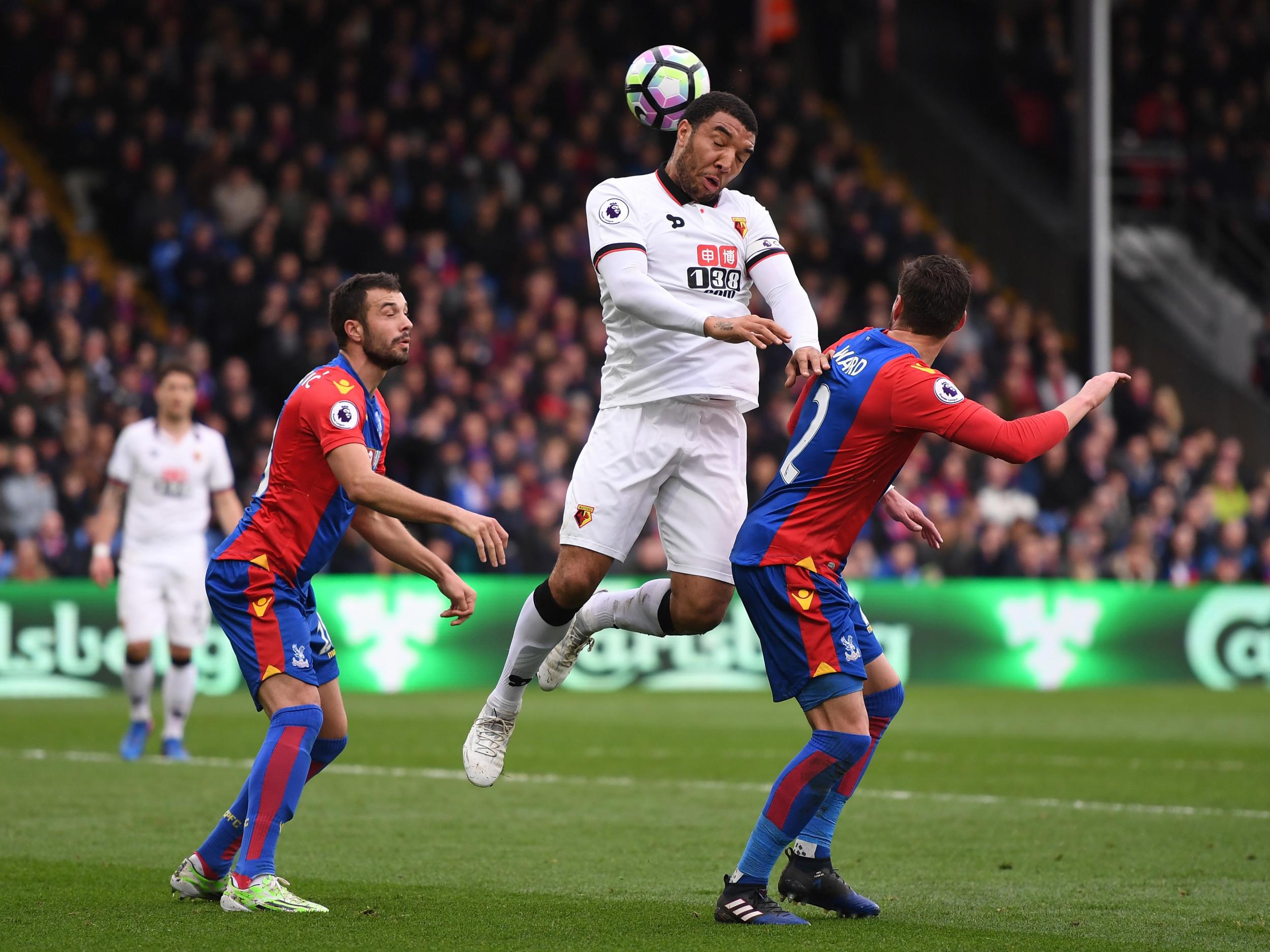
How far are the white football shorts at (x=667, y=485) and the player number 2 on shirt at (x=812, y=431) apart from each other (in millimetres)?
701

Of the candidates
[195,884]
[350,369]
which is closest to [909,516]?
[350,369]

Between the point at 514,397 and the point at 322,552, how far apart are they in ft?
42.4

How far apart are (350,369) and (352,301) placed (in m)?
0.26

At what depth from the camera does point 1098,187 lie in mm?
21375

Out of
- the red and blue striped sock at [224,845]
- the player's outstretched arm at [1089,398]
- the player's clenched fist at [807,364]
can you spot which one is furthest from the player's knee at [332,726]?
the player's outstretched arm at [1089,398]

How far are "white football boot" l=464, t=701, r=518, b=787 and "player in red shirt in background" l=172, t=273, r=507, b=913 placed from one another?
59 centimetres

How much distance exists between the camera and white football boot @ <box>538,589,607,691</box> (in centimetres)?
727

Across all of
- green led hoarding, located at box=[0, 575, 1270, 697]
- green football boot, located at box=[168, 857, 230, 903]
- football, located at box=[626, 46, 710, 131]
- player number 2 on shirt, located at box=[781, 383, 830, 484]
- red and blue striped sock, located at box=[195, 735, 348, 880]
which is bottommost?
green led hoarding, located at box=[0, 575, 1270, 697]

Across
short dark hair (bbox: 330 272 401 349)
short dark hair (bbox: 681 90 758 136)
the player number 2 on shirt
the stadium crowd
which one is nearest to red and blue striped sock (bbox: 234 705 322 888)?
short dark hair (bbox: 330 272 401 349)

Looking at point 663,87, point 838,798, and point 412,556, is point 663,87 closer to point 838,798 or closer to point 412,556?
point 412,556

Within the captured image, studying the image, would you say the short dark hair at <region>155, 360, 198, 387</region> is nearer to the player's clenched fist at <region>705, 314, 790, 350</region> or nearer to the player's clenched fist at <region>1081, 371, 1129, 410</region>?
the player's clenched fist at <region>705, 314, 790, 350</region>

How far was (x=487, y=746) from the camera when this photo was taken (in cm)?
705

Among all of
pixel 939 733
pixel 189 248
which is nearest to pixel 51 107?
pixel 189 248

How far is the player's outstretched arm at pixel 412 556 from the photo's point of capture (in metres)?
6.26
